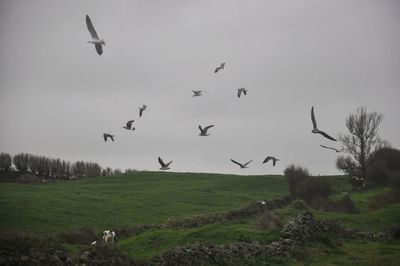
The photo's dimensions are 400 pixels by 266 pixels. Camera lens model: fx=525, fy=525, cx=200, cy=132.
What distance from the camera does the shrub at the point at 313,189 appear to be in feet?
181

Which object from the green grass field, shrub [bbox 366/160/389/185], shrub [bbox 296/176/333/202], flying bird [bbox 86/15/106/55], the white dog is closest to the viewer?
flying bird [bbox 86/15/106/55]

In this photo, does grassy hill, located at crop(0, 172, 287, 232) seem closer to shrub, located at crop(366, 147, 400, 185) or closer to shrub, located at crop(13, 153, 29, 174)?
shrub, located at crop(366, 147, 400, 185)

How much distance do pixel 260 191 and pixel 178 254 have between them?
48.4m

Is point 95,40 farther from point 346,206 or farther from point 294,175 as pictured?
point 294,175

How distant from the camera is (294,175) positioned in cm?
6069

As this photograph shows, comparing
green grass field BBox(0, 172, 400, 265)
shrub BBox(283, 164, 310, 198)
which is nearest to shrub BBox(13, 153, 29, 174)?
green grass field BBox(0, 172, 400, 265)

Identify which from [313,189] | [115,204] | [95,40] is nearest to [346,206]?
[313,189]

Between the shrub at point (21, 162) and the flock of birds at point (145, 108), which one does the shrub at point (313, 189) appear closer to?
the flock of birds at point (145, 108)

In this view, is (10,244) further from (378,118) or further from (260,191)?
(378,118)

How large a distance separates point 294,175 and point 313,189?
5403 mm

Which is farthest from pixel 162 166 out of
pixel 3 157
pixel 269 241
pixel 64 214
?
pixel 3 157

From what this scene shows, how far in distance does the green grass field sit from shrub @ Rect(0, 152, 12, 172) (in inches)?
1807

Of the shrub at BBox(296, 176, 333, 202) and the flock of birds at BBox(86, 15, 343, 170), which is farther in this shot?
the shrub at BBox(296, 176, 333, 202)

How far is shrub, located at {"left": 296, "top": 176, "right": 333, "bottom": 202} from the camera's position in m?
55.2
